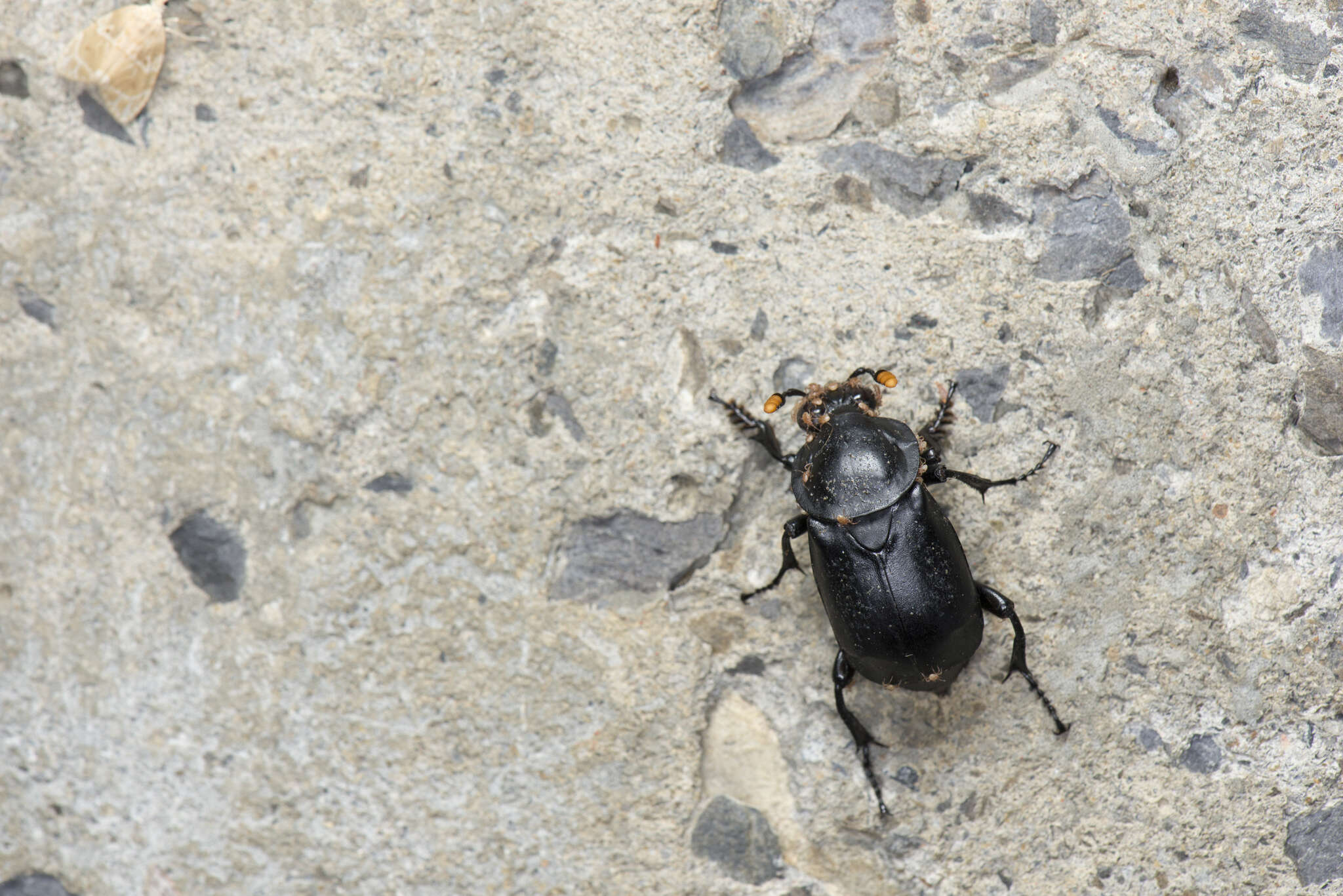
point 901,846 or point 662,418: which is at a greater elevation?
point 662,418

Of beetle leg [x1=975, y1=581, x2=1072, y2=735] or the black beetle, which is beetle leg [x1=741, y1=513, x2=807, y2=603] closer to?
the black beetle

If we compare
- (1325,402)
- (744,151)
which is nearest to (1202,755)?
(1325,402)

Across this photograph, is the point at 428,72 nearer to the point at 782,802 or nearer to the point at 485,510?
the point at 485,510

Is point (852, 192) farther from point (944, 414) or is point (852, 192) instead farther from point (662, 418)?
point (662, 418)

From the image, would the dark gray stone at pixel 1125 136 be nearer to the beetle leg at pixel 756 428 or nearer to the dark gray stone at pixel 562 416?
the beetle leg at pixel 756 428

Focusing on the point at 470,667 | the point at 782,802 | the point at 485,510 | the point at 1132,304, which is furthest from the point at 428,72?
the point at 782,802

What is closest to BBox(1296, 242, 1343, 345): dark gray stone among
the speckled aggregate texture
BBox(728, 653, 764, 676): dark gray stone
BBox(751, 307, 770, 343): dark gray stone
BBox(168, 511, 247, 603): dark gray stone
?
the speckled aggregate texture
